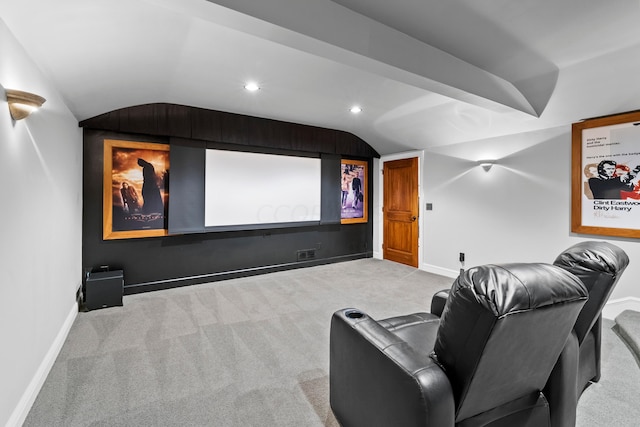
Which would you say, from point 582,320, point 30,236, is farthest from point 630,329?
point 30,236

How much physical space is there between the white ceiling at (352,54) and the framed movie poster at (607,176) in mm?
194

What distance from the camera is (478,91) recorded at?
2.79 metres

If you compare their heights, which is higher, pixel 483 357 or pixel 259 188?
pixel 259 188

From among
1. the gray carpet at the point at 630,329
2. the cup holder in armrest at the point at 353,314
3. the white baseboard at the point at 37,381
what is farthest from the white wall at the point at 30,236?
the gray carpet at the point at 630,329

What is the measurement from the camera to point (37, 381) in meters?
1.97

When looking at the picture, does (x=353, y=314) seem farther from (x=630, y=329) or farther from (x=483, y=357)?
(x=630, y=329)

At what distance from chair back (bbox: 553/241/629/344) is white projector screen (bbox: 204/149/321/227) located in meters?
3.99

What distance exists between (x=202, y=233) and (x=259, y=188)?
1123 mm

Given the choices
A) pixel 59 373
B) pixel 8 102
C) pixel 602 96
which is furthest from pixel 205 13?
pixel 602 96

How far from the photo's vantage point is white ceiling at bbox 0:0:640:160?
1.79 m

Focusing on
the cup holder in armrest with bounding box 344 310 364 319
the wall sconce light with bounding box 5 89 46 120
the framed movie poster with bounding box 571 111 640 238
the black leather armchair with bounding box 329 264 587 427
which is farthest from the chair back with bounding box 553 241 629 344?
the wall sconce light with bounding box 5 89 46 120

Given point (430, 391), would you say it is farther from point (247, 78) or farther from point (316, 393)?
point (247, 78)

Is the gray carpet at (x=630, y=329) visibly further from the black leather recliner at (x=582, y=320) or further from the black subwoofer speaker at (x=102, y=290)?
the black subwoofer speaker at (x=102, y=290)

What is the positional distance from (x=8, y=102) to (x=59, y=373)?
1.86 metres
